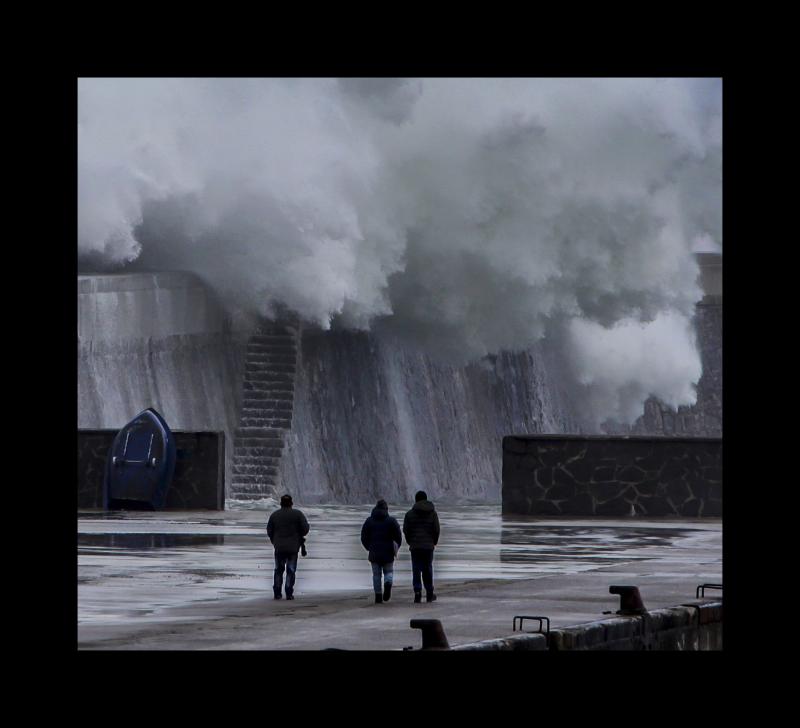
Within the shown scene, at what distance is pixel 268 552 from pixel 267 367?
15003mm

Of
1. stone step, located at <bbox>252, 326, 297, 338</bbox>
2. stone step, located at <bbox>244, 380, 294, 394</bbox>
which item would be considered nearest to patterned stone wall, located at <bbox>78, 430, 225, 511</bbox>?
stone step, located at <bbox>244, 380, 294, 394</bbox>

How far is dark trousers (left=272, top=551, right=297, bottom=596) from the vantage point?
13.2 meters

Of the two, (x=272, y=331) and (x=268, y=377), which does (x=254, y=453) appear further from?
(x=272, y=331)

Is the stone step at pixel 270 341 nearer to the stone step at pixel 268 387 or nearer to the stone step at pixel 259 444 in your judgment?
the stone step at pixel 268 387

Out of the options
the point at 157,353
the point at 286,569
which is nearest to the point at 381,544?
the point at 286,569

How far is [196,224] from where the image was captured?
35.2 m

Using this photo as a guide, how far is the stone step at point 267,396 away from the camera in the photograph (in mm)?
31906

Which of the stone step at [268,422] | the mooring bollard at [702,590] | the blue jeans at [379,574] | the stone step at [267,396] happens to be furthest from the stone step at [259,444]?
the blue jeans at [379,574]

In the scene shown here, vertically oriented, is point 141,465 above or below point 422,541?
above

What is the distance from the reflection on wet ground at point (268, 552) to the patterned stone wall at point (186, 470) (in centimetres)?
44

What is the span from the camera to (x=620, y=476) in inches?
997
